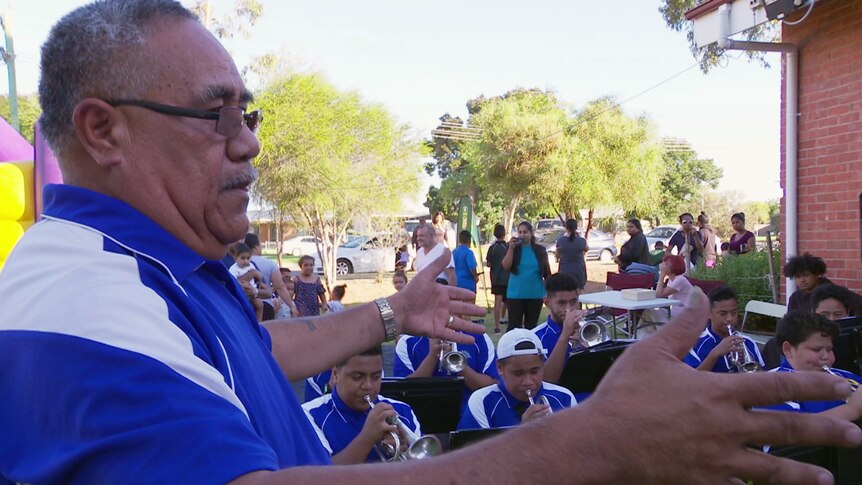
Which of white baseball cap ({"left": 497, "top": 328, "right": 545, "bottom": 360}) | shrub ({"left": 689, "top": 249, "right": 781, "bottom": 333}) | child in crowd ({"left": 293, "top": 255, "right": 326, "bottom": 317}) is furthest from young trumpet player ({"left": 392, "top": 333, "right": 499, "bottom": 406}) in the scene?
child in crowd ({"left": 293, "top": 255, "right": 326, "bottom": 317})

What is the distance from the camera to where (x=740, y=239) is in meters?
13.4

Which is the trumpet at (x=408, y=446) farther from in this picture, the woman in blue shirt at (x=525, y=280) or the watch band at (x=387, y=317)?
the woman in blue shirt at (x=525, y=280)

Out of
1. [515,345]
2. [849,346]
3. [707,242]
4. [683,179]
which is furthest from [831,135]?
[683,179]

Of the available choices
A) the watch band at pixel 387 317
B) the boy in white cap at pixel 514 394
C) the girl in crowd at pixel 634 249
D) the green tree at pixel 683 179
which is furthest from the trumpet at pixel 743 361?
the green tree at pixel 683 179

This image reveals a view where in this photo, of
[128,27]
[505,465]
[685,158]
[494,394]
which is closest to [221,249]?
[128,27]

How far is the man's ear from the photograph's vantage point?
1328 mm

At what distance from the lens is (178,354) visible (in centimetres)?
102

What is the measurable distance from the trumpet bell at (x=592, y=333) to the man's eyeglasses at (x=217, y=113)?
520 cm

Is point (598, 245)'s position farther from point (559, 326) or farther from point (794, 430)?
point (794, 430)

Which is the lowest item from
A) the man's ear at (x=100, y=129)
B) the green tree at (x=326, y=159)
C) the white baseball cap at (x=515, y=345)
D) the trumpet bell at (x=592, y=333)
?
the trumpet bell at (x=592, y=333)

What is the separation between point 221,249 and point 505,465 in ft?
2.70

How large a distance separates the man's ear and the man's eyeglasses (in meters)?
0.02

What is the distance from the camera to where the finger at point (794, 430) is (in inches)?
37.3

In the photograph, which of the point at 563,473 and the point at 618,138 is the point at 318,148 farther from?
the point at 563,473
